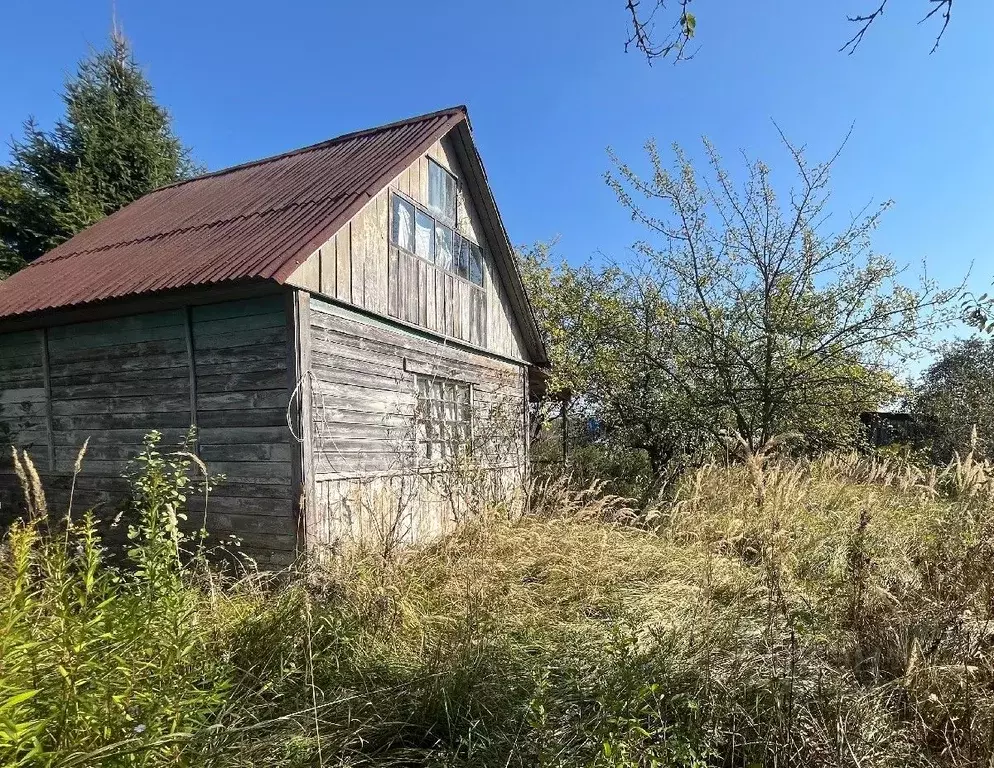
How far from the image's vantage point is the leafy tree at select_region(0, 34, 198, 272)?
559 inches

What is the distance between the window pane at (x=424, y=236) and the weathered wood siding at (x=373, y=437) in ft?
3.78

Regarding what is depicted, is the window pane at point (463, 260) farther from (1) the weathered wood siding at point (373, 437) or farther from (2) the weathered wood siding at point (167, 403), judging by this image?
(2) the weathered wood siding at point (167, 403)

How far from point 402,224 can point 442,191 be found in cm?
134

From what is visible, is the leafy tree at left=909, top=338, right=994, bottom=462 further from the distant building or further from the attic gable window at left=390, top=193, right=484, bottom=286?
the attic gable window at left=390, top=193, right=484, bottom=286

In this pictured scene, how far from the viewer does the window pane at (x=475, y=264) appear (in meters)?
8.66

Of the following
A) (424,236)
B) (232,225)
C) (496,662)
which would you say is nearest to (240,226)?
(232,225)

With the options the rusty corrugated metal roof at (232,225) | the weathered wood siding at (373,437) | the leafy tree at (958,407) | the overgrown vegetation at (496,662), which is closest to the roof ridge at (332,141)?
the rusty corrugated metal roof at (232,225)

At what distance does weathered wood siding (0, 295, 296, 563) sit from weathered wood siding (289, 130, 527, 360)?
31.6 inches

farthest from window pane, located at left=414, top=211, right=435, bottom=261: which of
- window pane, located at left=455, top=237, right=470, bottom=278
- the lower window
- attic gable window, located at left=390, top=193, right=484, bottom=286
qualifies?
the lower window

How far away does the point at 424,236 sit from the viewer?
24.6 feet

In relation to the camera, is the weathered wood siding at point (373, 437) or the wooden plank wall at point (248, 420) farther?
the weathered wood siding at point (373, 437)

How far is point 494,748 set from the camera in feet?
8.02

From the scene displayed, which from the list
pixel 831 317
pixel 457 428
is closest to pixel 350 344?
pixel 457 428

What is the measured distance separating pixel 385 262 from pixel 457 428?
2.55 m
